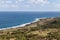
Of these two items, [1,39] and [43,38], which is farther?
[43,38]

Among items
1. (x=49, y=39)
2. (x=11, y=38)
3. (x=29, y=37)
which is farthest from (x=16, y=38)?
(x=49, y=39)

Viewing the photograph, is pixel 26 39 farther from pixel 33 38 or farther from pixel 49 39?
pixel 49 39

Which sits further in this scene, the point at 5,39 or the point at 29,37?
the point at 29,37

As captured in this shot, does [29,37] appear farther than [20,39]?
Yes

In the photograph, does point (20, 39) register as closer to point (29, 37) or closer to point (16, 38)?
point (16, 38)

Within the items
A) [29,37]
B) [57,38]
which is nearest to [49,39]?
[57,38]

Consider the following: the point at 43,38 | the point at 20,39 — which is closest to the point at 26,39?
the point at 20,39

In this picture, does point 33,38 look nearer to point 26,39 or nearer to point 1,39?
point 26,39

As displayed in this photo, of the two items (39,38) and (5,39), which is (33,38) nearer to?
(39,38)
